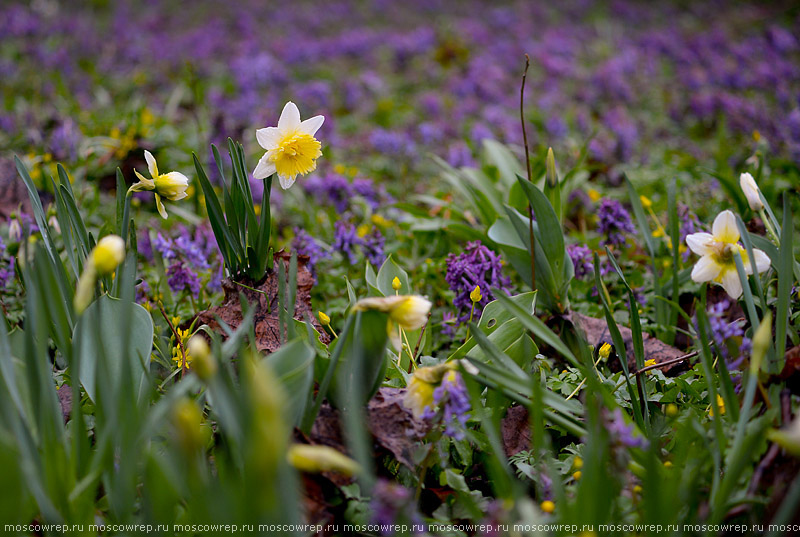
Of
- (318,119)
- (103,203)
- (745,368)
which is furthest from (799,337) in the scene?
(103,203)

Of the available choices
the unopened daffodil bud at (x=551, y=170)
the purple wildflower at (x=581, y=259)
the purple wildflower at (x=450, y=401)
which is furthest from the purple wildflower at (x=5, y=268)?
the purple wildflower at (x=581, y=259)

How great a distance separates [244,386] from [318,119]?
2.28 feet

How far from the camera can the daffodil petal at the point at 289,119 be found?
4.20 ft

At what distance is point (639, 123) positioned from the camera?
13.0ft

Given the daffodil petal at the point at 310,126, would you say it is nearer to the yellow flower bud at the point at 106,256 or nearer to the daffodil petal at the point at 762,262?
the yellow flower bud at the point at 106,256

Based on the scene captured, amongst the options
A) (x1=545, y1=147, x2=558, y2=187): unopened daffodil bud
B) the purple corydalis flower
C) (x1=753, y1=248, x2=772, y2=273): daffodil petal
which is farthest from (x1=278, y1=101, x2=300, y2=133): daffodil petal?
the purple corydalis flower

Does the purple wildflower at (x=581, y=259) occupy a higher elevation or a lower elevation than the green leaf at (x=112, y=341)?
lower

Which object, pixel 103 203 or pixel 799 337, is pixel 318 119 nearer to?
pixel 799 337

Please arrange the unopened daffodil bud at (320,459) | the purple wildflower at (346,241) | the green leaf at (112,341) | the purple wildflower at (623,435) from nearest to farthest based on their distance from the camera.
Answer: the unopened daffodil bud at (320,459), the purple wildflower at (623,435), the green leaf at (112,341), the purple wildflower at (346,241)

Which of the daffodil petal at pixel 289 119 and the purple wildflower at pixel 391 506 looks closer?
the purple wildflower at pixel 391 506

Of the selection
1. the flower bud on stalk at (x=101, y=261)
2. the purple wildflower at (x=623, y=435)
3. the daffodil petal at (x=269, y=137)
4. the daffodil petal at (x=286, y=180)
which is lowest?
the purple wildflower at (x=623, y=435)

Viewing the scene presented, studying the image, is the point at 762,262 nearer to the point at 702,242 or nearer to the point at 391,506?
the point at 702,242

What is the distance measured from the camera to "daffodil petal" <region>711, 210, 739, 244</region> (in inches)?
47.9

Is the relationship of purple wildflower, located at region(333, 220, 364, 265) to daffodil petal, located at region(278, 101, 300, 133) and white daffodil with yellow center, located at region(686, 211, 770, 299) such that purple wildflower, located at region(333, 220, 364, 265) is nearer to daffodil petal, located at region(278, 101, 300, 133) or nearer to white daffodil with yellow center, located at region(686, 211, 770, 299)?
daffodil petal, located at region(278, 101, 300, 133)
